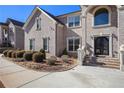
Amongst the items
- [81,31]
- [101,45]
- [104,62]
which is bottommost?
[104,62]

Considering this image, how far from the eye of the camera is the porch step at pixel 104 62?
11.0 metres

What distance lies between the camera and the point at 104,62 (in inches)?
465

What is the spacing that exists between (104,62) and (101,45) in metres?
2.42

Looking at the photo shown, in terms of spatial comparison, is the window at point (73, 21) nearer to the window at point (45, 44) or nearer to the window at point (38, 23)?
the window at point (45, 44)

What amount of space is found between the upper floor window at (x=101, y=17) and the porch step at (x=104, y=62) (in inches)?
143

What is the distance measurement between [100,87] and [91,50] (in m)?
7.69

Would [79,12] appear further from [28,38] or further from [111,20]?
[28,38]

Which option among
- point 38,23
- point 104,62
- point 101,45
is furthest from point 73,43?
point 104,62

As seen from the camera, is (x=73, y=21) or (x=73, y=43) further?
(x=73, y=21)

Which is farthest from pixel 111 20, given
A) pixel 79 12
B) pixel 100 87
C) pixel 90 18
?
pixel 100 87

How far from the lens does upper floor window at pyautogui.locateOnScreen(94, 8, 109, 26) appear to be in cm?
1338

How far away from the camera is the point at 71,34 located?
17094 mm

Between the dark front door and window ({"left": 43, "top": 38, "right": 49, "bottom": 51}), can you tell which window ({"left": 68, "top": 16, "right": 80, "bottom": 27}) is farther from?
the dark front door

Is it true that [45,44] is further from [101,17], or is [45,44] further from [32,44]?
[101,17]
